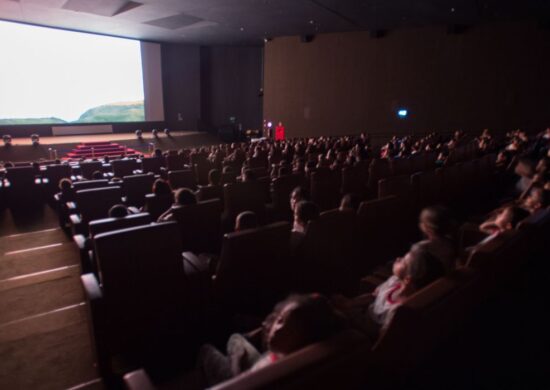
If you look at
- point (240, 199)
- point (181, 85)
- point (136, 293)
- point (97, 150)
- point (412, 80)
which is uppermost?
point (181, 85)

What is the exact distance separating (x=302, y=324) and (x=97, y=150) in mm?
14073

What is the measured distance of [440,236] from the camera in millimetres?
2086

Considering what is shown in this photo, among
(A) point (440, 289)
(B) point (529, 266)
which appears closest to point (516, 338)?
(B) point (529, 266)

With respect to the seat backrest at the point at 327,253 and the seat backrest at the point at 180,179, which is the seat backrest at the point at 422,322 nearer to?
the seat backrest at the point at 327,253

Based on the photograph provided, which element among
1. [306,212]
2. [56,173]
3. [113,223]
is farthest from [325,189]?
[56,173]

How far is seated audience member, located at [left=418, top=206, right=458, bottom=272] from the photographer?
77.2 inches

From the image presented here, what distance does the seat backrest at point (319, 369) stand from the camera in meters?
0.88

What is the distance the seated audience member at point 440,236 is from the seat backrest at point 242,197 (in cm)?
198

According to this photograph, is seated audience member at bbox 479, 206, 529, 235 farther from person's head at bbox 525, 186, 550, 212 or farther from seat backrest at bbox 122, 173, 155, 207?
seat backrest at bbox 122, 173, 155, 207

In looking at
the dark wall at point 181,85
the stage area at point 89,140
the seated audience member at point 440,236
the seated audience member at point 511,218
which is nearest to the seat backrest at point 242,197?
the seated audience member at point 440,236

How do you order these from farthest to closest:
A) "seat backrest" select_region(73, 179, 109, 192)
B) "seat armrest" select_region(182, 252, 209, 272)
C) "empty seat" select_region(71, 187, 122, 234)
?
1. "seat backrest" select_region(73, 179, 109, 192)
2. "empty seat" select_region(71, 187, 122, 234)
3. "seat armrest" select_region(182, 252, 209, 272)

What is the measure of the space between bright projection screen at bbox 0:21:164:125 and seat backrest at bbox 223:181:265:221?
13637 mm

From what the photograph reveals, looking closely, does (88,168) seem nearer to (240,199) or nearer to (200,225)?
(240,199)

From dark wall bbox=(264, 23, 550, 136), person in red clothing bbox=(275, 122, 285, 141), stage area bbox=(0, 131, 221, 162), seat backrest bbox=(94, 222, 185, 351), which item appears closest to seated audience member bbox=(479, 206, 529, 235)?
seat backrest bbox=(94, 222, 185, 351)
